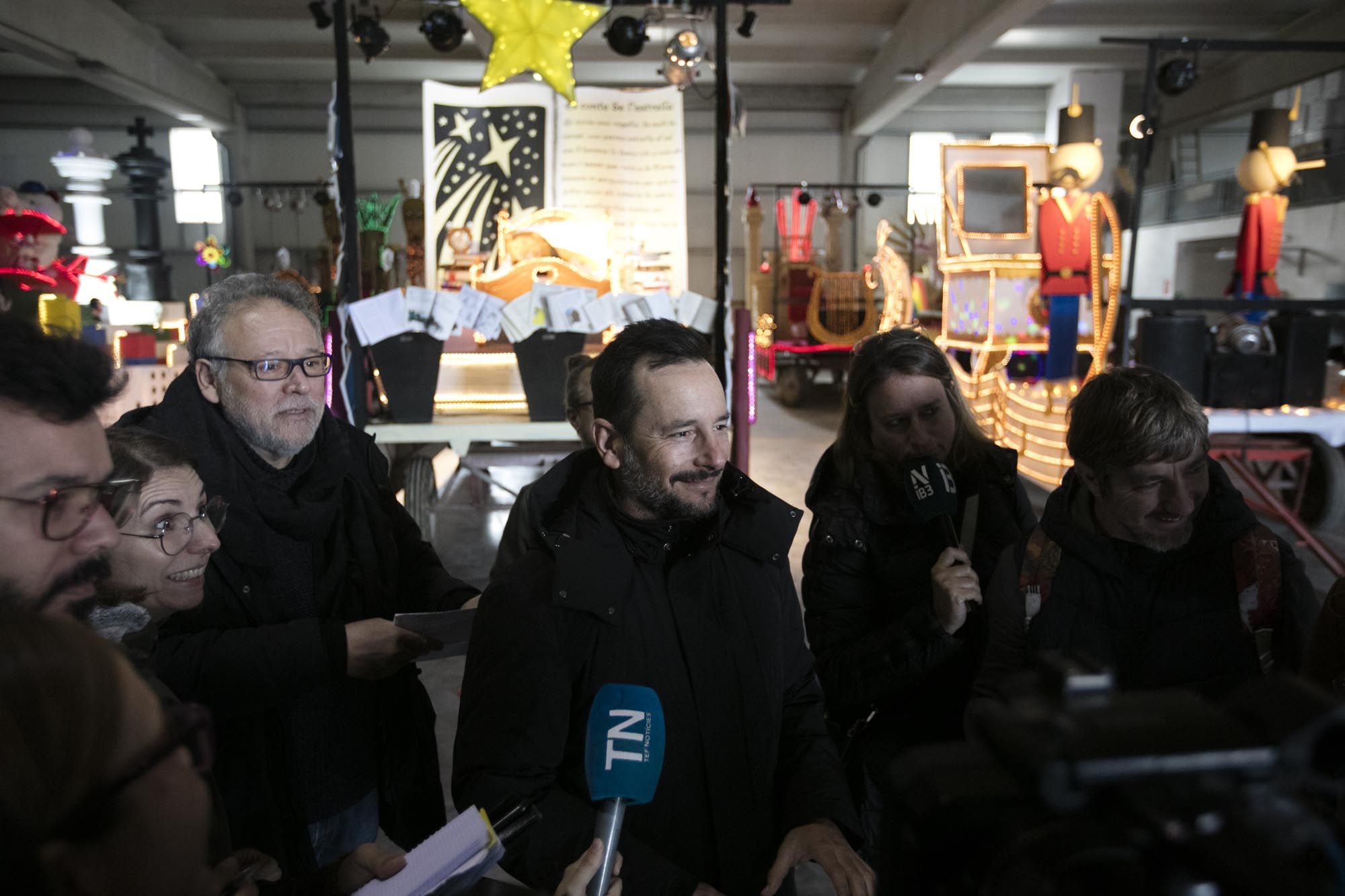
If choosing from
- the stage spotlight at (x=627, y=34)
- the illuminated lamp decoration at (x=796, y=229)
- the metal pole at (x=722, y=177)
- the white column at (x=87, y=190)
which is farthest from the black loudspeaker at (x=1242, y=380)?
the white column at (x=87, y=190)

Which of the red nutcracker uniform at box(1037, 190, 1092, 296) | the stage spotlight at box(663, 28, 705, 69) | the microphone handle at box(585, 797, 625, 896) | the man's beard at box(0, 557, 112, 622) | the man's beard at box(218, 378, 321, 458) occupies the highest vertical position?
the stage spotlight at box(663, 28, 705, 69)

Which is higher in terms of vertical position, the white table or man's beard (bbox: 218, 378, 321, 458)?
man's beard (bbox: 218, 378, 321, 458)

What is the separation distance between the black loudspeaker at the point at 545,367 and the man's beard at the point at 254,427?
257 centimetres

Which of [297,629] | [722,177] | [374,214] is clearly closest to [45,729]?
[297,629]

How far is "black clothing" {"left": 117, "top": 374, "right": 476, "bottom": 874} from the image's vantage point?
1.63 m

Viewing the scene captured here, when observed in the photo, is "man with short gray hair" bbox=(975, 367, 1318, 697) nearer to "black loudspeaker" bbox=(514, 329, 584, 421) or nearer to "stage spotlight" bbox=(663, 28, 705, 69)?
"black loudspeaker" bbox=(514, 329, 584, 421)

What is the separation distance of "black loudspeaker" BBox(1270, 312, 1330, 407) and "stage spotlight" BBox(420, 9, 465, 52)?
601 cm

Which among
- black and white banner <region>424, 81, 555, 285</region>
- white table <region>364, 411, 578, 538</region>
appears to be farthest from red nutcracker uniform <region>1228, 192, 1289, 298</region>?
white table <region>364, 411, 578, 538</region>

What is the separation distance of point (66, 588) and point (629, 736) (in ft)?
2.19

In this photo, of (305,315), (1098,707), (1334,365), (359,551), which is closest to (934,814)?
(1098,707)

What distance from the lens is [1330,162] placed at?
12961 mm

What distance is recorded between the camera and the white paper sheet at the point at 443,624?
5.54 feet

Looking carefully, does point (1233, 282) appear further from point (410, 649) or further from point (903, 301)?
point (410, 649)

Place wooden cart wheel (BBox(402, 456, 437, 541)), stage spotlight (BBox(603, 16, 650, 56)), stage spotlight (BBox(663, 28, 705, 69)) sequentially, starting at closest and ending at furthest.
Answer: wooden cart wheel (BBox(402, 456, 437, 541)) → stage spotlight (BBox(663, 28, 705, 69)) → stage spotlight (BBox(603, 16, 650, 56))
